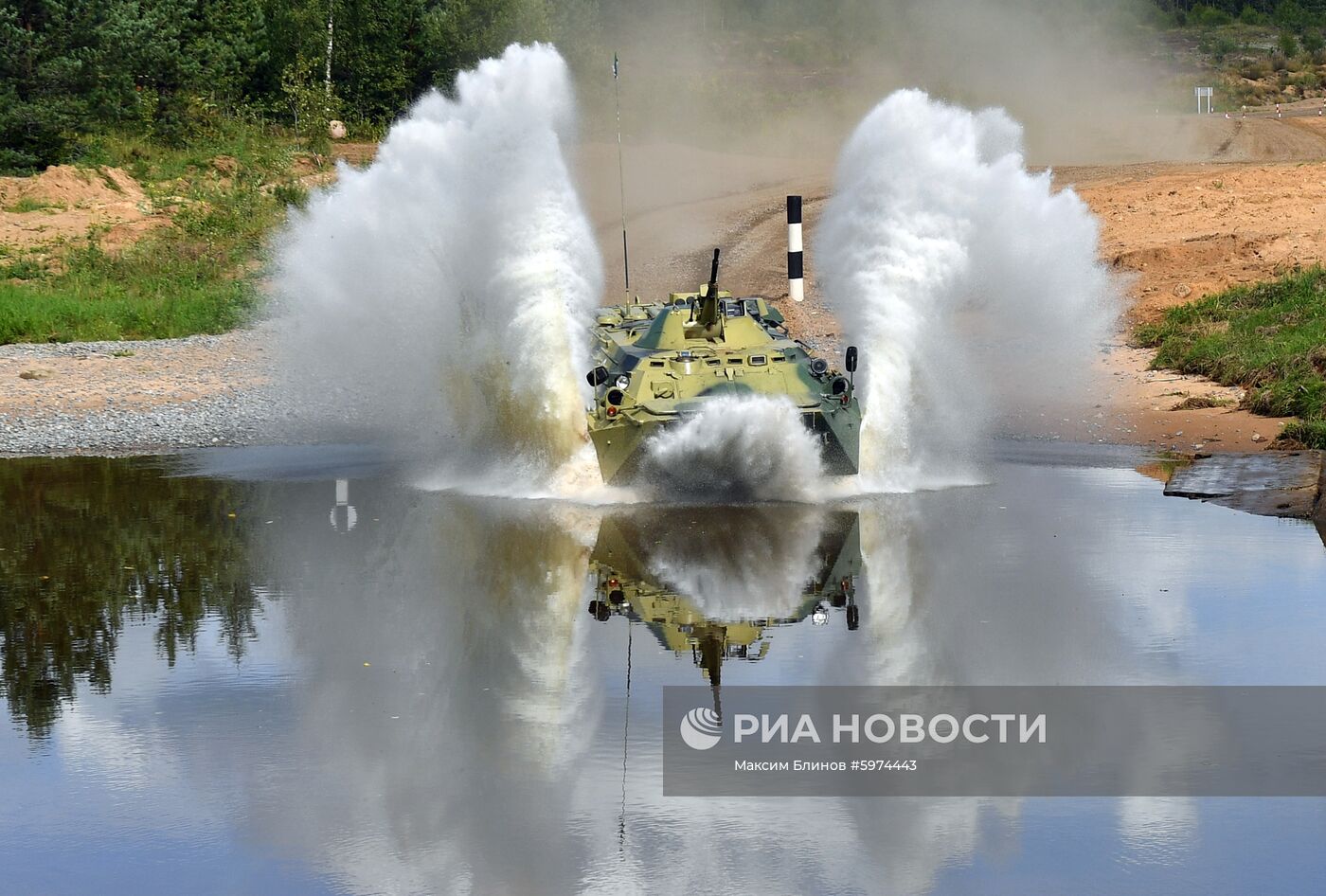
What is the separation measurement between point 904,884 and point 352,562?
941cm

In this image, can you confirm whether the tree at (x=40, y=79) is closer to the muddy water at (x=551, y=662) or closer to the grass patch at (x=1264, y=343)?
the muddy water at (x=551, y=662)

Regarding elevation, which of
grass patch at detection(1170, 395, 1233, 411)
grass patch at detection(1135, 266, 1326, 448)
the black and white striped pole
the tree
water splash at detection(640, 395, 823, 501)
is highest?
the tree

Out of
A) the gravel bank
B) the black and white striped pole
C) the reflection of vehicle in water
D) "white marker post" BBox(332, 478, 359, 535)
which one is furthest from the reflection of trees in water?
the black and white striped pole

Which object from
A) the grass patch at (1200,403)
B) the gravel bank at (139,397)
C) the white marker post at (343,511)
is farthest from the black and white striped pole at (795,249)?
the white marker post at (343,511)

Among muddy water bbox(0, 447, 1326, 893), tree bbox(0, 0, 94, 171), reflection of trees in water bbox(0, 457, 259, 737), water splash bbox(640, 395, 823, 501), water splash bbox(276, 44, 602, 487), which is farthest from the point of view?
tree bbox(0, 0, 94, 171)

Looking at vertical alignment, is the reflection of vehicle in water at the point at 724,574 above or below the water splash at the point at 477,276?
below

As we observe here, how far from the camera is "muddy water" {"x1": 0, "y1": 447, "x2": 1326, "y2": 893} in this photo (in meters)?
10.3

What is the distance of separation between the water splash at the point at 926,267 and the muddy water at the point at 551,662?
6.25 feet

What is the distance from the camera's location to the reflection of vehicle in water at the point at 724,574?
15094 millimetres

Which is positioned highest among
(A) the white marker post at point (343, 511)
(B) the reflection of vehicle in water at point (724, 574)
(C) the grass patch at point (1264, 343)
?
(C) the grass patch at point (1264, 343)

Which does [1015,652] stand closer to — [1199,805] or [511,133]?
[1199,805]

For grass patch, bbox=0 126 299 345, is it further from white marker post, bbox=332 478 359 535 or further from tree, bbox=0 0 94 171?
white marker post, bbox=332 478 359 535

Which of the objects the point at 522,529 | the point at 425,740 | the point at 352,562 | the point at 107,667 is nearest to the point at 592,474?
the point at 522,529

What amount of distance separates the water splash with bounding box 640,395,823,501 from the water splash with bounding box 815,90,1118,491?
140 cm
